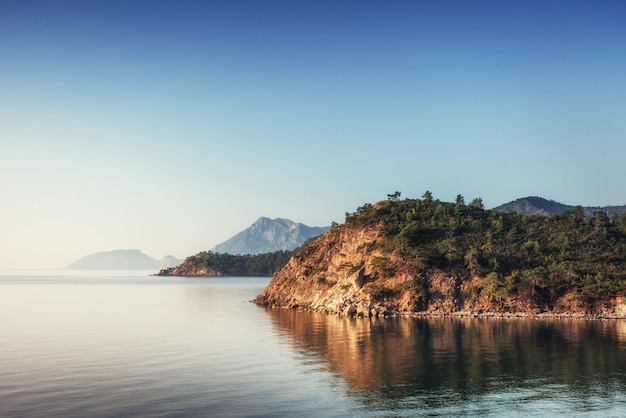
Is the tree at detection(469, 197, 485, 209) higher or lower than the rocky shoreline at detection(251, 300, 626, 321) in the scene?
higher

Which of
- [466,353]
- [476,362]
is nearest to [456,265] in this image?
[466,353]

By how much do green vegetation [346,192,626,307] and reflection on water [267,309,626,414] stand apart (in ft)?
50.6

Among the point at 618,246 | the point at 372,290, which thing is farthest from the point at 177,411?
the point at 618,246

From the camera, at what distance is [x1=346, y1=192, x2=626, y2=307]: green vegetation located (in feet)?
Answer: 399

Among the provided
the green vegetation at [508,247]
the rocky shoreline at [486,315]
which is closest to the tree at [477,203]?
the green vegetation at [508,247]

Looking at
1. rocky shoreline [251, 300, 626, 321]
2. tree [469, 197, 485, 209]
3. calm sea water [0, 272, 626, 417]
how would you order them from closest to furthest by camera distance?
1. calm sea water [0, 272, 626, 417]
2. rocky shoreline [251, 300, 626, 321]
3. tree [469, 197, 485, 209]

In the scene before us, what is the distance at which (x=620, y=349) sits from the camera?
241 feet

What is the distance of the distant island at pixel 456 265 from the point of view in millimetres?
121250

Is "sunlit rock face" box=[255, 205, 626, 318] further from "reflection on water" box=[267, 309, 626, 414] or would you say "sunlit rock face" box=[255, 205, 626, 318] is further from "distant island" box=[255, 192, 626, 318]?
"reflection on water" box=[267, 309, 626, 414]

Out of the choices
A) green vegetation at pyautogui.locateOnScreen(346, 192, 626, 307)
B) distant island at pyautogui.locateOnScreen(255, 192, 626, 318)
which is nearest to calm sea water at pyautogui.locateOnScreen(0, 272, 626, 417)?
distant island at pyautogui.locateOnScreen(255, 192, 626, 318)

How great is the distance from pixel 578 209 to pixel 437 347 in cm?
10750

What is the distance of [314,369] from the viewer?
6309cm

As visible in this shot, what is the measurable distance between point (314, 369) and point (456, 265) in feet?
259

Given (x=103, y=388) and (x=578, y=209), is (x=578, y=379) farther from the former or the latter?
(x=578, y=209)
